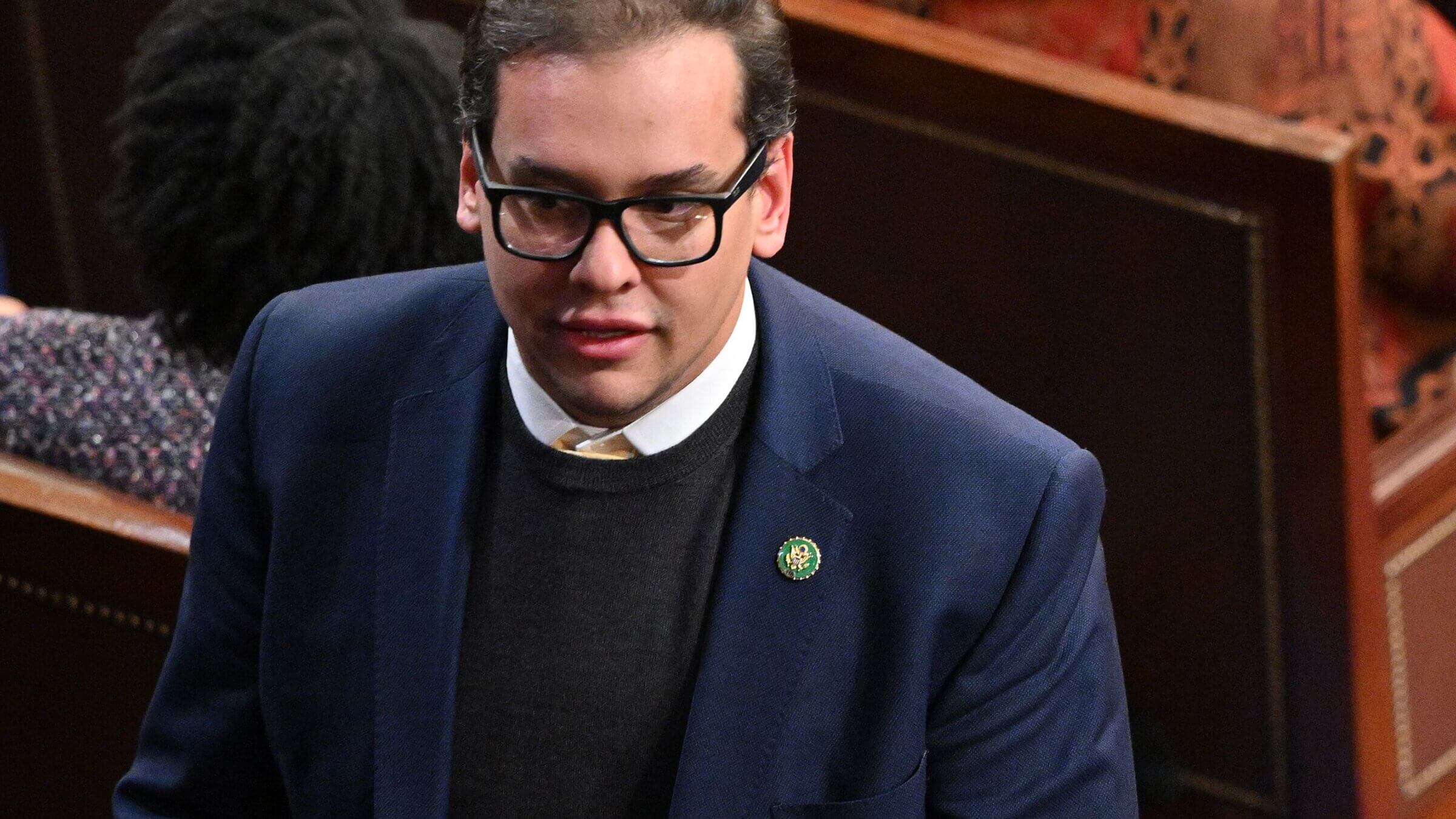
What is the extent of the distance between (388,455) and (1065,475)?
471 millimetres

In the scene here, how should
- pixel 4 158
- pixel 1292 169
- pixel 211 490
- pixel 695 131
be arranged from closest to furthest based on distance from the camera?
pixel 695 131
pixel 211 490
pixel 1292 169
pixel 4 158

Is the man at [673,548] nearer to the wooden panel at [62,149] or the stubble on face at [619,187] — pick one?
the stubble on face at [619,187]

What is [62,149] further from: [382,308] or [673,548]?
[673,548]

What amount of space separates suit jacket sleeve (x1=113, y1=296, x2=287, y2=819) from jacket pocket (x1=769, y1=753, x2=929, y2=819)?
413 mm

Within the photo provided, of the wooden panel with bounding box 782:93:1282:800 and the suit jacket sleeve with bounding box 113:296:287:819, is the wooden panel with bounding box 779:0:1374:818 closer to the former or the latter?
the wooden panel with bounding box 782:93:1282:800

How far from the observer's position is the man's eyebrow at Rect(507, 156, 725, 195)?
1054mm

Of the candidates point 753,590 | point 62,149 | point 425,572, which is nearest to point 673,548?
point 753,590

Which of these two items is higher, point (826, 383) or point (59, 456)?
point (826, 383)

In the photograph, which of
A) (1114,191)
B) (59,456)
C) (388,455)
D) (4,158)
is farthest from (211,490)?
(4,158)

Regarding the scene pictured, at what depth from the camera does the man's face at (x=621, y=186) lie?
1.04 metres

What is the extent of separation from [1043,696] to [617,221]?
1.39 ft

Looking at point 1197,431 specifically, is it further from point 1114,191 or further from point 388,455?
point 388,455


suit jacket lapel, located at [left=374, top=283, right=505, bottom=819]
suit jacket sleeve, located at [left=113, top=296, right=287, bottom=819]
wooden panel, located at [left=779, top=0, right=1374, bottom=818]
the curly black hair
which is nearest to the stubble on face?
suit jacket lapel, located at [left=374, top=283, right=505, bottom=819]

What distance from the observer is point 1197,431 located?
6.48 feet
